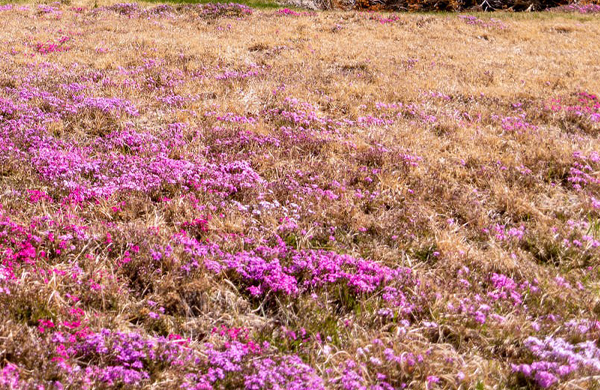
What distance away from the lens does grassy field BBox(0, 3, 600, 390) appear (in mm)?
3521

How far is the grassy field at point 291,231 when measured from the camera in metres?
3.52

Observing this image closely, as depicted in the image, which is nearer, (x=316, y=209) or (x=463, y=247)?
(x=463, y=247)

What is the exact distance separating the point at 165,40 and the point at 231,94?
668 centimetres

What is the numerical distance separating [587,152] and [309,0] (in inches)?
863

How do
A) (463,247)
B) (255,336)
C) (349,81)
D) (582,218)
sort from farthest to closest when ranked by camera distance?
(349,81) < (582,218) < (463,247) < (255,336)

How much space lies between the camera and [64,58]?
39.5 feet

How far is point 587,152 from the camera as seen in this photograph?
7.66 meters

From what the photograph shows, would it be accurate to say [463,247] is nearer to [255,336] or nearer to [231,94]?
[255,336]

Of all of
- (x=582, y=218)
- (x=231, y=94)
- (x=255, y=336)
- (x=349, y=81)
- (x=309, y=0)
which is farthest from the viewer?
(x=309, y=0)

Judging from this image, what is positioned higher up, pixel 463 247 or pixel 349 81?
pixel 349 81

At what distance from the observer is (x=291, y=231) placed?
5.20 m

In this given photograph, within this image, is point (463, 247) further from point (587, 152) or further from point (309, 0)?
point (309, 0)

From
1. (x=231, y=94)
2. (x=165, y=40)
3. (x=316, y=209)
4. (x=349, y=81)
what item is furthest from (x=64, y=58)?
(x=316, y=209)

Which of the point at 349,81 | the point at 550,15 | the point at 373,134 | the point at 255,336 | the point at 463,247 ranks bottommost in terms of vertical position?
the point at 255,336
